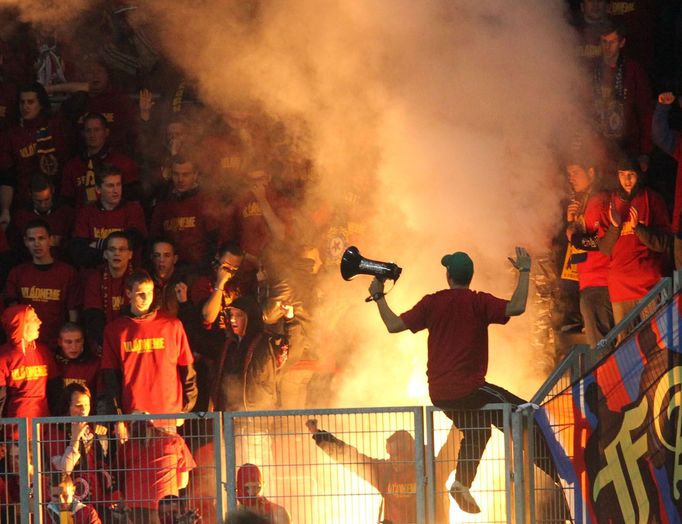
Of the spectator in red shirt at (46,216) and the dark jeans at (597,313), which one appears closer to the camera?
the dark jeans at (597,313)

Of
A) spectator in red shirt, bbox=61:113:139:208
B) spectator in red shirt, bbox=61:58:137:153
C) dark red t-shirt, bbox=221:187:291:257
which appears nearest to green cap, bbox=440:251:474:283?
dark red t-shirt, bbox=221:187:291:257

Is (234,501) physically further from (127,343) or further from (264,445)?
(127,343)

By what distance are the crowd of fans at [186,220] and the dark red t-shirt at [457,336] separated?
1.99m

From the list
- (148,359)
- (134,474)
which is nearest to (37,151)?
(148,359)

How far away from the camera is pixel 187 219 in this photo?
33.8 ft

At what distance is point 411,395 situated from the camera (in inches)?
374

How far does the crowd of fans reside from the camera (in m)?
9.28

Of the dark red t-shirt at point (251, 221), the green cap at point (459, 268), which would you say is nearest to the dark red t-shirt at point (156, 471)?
the green cap at point (459, 268)

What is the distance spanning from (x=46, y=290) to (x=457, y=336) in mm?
3546

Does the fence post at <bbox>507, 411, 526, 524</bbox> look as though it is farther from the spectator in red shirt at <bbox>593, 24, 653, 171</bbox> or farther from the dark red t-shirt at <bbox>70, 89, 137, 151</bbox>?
the dark red t-shirt at <bbox>70, 89, 137, 151</bbox>

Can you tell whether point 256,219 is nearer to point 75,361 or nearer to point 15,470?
point 75,361

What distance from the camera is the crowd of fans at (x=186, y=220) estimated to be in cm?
928

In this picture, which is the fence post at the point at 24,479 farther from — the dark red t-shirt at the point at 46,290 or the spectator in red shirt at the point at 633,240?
the spectator in red shirt at the point at 633,240

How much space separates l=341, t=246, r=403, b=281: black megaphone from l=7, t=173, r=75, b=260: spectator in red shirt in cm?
324
